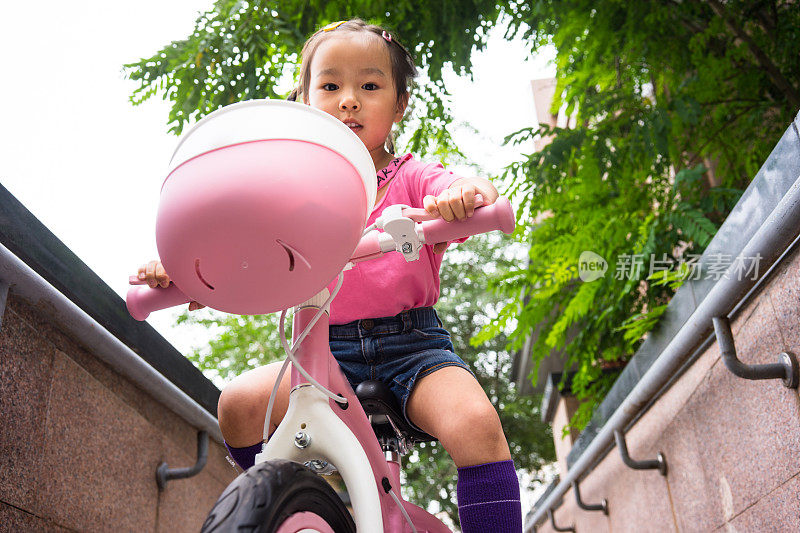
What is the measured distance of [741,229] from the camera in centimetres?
213

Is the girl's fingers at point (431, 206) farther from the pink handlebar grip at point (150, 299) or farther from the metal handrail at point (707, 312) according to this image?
the metal handrail at point (707, 312)

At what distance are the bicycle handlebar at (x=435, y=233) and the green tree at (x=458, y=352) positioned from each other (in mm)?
9143

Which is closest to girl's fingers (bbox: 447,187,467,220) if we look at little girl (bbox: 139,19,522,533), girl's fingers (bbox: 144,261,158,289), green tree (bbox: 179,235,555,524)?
little girl (bbox: 139,19,522,533)

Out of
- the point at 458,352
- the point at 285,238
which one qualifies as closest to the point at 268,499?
the point at 285,238

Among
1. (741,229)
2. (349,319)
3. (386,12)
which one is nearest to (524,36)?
(386,12)

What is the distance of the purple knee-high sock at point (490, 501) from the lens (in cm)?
150

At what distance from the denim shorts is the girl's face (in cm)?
47

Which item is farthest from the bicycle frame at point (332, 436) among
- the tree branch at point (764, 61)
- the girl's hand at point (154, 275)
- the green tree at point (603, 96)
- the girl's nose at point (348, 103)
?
the tree branch at point (764, 61)

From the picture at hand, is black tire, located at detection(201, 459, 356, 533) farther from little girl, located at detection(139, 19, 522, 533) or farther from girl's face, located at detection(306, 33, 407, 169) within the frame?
girl's face, located at detection(306, 33, 407, 169)

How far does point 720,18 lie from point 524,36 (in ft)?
3.40

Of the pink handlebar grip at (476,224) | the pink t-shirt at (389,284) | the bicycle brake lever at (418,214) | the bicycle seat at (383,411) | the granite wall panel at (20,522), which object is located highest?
the pink t-shirt at (389,284)

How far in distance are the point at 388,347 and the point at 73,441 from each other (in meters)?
0.94

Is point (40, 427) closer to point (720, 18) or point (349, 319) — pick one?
point (349, 319)

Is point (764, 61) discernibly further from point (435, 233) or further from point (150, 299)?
point (150, 299)
